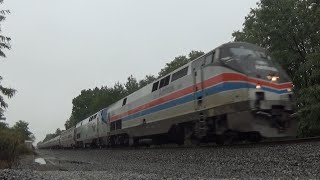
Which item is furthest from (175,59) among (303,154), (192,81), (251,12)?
(303,154)

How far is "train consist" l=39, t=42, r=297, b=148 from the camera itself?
594 inches

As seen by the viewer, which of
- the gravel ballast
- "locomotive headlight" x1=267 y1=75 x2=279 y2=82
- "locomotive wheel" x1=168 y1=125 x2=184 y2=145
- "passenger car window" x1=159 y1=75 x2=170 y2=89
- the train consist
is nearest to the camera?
the gravel ballast

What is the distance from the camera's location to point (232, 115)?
15.4 metres

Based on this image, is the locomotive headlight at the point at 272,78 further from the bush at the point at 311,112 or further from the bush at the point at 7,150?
the bush at the point at 311,112

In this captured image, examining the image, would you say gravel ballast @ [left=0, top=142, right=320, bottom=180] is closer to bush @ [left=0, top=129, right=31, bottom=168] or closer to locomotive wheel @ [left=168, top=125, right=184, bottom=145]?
locomotive wheel @ [left=168, top=125, right=184, bottom=145]

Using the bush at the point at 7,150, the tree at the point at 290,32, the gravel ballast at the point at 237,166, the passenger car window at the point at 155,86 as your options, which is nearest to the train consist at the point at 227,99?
the passenger car window at the point at 155,86

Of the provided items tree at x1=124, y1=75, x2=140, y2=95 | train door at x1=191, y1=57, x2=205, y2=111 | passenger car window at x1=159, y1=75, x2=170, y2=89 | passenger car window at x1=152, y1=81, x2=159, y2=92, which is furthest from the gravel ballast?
tree at x1=124, y1=75, x2=140, y2=95

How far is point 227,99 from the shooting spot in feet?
51.3

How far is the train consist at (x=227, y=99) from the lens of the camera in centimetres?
1509

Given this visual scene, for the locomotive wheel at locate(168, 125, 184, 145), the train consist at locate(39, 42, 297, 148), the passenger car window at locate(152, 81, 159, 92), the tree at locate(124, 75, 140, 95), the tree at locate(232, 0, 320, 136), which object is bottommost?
the locomotive wheel at locate(168, 125, 184, 145)

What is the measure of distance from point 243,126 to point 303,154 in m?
3.72

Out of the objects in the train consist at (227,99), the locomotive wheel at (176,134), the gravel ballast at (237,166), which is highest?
the train consist at (227,99)

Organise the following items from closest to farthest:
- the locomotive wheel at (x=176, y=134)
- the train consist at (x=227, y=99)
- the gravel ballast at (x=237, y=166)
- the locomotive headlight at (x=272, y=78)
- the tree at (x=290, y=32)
A: the gravel ballast at (x=237, y=166), the train consist at (x=227, y=99), the locomotive headlight at (x=272, y=78), the locomotive wheel at (x=176, y=134), the tree at (x=290, y=32)

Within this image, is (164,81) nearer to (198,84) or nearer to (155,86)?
(155,86)
